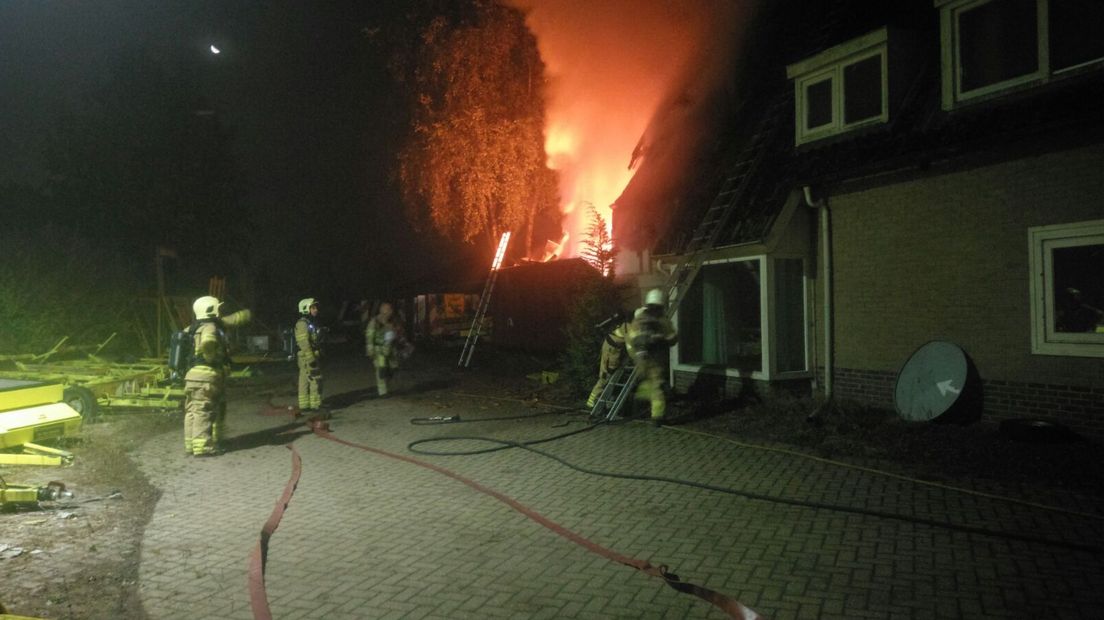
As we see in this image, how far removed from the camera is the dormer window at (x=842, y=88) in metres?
10.1

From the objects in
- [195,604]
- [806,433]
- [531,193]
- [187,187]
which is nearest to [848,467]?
[806,433]

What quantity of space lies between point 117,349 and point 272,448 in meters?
12.9

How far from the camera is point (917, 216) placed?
9211mm

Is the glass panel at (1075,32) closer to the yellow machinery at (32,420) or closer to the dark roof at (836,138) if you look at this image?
the dark roof at (836,138)

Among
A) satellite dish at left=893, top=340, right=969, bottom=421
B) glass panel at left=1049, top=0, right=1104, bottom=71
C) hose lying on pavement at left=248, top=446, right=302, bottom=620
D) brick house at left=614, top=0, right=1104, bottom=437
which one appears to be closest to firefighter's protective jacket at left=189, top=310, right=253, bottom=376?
hose lying on pavement at left=248, top=446, right=302, bottom=620

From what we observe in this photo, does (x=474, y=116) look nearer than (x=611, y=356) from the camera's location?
No

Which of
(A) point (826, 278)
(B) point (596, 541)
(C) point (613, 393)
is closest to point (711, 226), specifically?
(A) point (826, 278)

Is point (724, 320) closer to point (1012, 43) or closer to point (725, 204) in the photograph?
point (725, 204)

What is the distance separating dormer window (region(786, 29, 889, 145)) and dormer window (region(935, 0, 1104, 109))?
1.10m

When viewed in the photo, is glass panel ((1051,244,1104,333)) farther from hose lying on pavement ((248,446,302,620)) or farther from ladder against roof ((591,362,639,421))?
hose lying on pavement ((248,446,302,620))

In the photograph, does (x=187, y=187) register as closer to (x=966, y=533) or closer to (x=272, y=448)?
(x=272, y=448)

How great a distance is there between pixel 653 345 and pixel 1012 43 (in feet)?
18.6

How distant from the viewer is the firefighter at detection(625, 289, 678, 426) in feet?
32.1

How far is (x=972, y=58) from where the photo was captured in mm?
8828
